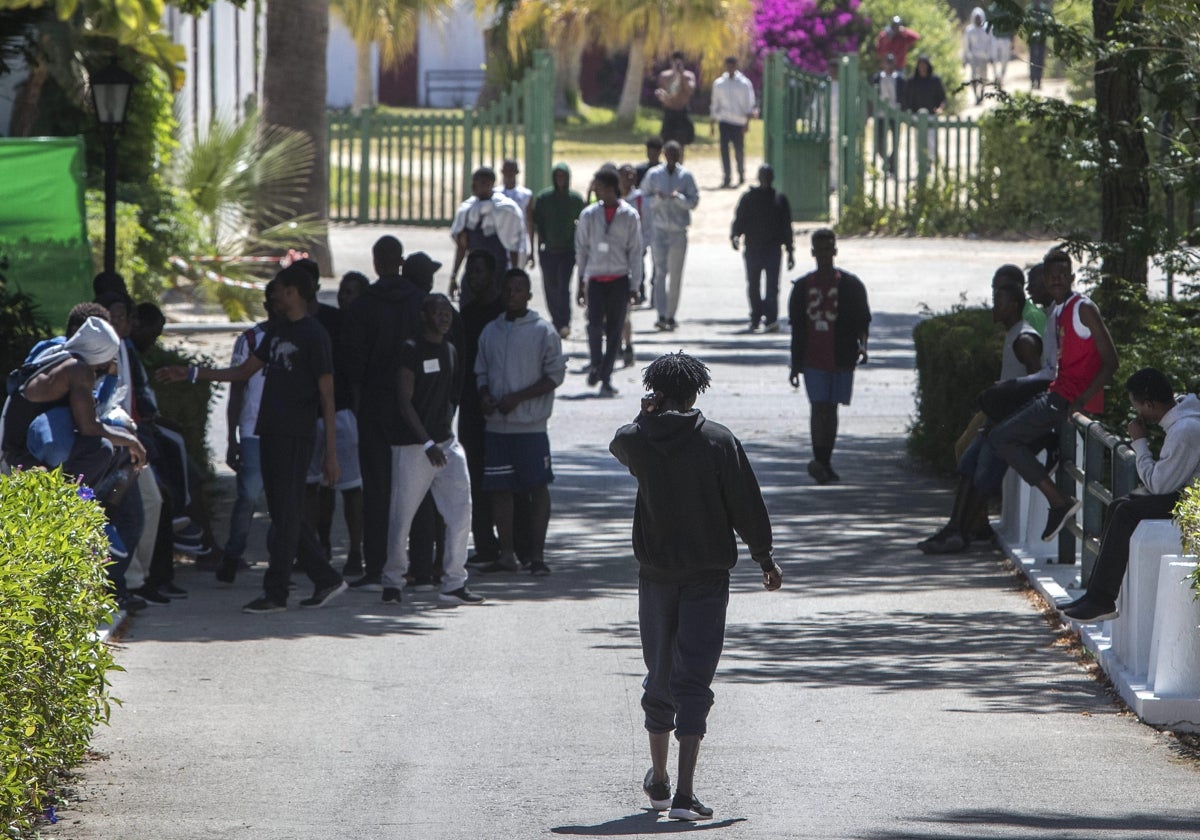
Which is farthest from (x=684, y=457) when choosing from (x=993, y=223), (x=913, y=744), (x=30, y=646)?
(x=993, y=223)

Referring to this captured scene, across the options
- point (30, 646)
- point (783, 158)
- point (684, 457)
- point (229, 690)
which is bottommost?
point (229, 690)

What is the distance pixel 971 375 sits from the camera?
1292 centimetres

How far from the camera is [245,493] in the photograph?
35.6 feet

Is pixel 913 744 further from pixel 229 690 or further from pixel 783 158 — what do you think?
pixel 783 158

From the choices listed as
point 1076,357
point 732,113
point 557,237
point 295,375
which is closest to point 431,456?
point 295,375

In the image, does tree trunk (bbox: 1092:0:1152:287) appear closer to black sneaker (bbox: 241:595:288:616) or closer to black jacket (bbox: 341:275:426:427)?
black jacket (bbox: 341:275:426:427)

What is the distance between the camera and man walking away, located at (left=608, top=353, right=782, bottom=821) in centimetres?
667

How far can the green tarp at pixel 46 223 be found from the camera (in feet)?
43.4

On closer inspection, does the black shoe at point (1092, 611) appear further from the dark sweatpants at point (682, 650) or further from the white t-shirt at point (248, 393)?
the white t-shirt at point (248, 393)

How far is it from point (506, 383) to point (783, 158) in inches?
770

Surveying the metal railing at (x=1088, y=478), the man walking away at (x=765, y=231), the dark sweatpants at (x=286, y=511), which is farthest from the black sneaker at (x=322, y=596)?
the man walking away at (x=765, y=231)

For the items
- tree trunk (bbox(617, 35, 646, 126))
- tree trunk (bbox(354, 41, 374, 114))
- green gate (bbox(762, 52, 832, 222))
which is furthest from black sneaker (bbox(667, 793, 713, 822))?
tree trunk (bbox(354, 41, 374, 114))

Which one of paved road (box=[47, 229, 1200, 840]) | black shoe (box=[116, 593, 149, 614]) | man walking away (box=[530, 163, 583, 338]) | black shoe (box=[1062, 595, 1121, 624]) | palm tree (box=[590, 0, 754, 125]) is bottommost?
paved road (box=[47, 229, 1200, 840])

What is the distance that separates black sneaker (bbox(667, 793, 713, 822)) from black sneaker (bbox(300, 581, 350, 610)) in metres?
3.98
